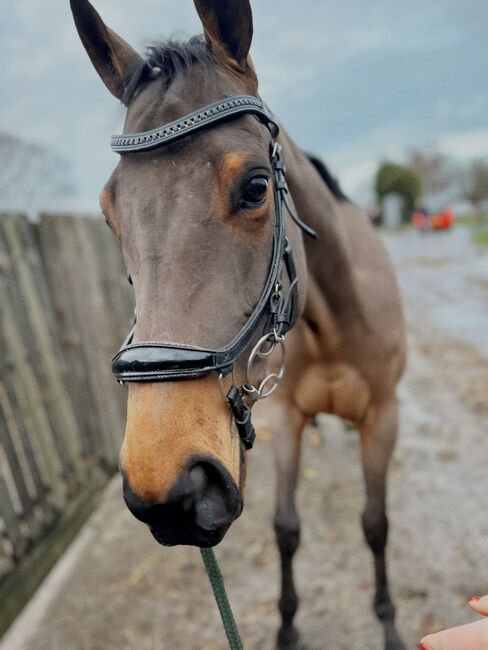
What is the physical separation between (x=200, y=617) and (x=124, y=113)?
8.83 ft

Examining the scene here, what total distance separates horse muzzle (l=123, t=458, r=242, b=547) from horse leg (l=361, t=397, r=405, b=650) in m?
1.48

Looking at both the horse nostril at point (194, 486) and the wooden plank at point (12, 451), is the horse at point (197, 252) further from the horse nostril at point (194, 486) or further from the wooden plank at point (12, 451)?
the wooden plank at point (12, 451)

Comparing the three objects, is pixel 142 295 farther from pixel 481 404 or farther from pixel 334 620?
pixel 481 404

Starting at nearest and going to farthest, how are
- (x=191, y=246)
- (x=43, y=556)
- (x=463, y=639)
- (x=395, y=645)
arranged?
(x=463, y=639)
(x=191, y=246)
(x=395, y=645)
(x=43, y=556)

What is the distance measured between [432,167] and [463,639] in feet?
199

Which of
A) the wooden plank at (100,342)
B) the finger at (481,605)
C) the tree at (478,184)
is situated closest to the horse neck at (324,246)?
the finger at (481,605)

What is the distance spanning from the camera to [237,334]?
1.31 m

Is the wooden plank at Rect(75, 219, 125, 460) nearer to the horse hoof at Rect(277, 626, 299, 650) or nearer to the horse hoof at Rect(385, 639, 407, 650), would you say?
the horse hoof at Rect(277, 626, 299, 650)

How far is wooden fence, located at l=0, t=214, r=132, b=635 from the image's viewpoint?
10.5 feet

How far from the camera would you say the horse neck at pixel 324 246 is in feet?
6.86

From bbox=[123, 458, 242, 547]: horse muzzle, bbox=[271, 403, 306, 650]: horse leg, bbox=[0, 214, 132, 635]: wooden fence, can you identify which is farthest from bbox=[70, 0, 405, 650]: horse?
bbox=[0, 214, 132, 635]: wooden fence

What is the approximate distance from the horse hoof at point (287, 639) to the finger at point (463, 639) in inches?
74.8

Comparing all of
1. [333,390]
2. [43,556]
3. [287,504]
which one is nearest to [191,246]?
[333,390]

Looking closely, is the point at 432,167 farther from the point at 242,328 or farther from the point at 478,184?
the point at 242,328
